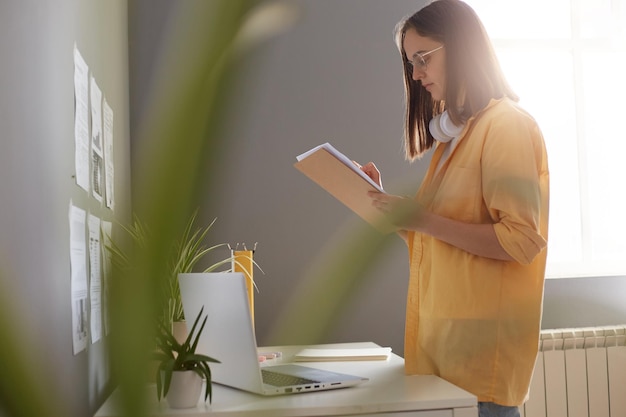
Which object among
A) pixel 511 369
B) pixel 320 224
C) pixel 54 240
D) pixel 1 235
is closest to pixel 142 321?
pixel 1 235

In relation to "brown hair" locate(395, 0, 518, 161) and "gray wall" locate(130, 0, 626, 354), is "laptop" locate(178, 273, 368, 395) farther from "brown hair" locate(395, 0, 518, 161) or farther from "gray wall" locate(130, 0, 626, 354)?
"gray wall" locate(130, 0, 626, 354)

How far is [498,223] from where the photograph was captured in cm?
166

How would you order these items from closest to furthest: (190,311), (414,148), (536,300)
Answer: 1. (190,311)
2. (536,300)
3. (414,148)

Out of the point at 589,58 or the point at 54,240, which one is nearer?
the point at 54,240

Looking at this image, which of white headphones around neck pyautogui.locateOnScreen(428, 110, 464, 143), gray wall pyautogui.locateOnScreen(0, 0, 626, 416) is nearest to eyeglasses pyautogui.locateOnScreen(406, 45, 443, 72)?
white headphones around neck pyautogui.locateOnScreen(428, 110, 464, 143)

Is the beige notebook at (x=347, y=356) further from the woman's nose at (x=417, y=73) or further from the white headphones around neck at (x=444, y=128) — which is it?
the woman's nose at (x=417, y=73)

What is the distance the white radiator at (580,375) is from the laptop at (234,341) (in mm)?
1797

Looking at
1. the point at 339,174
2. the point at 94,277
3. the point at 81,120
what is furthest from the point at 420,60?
the point at 94,277

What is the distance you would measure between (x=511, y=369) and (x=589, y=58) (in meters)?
2.45

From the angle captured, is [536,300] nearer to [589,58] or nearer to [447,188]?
[447,188]

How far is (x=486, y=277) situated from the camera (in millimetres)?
1698

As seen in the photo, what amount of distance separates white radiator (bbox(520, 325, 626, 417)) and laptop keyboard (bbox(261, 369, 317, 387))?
1.83 meters

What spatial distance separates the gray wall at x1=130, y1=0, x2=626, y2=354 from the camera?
10.3ft

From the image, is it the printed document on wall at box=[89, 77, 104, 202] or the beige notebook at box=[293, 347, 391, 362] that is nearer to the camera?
the printed document on wall at box=[89, 77, 104, 202]
